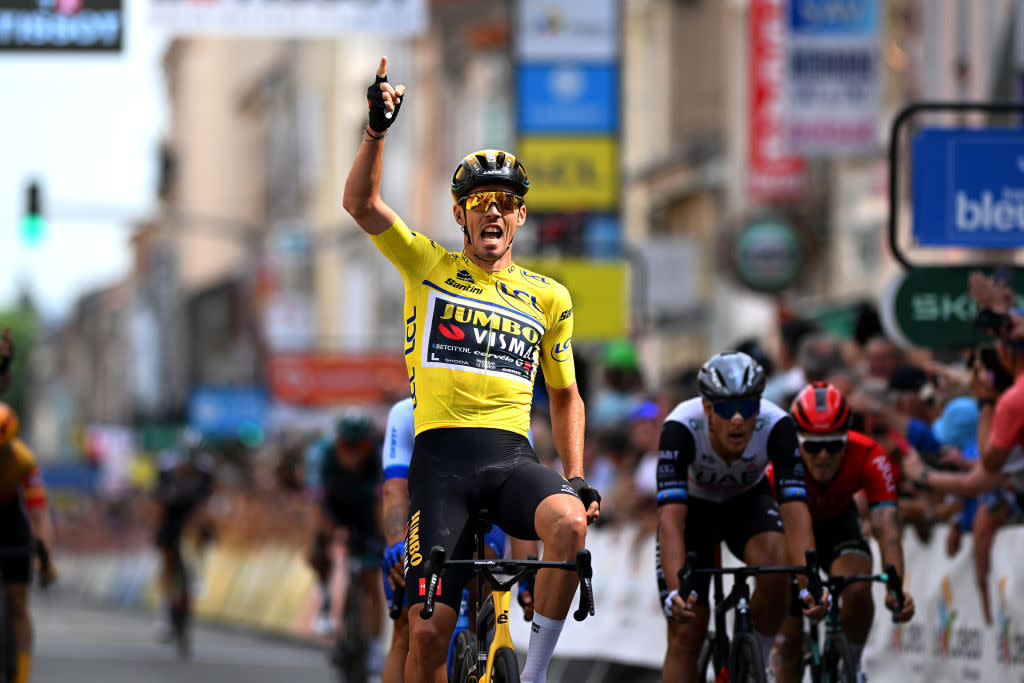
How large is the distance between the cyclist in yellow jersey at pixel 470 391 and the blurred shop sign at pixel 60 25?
1176 cm

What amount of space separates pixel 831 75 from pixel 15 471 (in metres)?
13.1

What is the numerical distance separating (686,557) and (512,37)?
17.6 metres

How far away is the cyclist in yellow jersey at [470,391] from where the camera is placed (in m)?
7.82

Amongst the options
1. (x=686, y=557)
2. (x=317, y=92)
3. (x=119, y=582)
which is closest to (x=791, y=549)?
(x=686, y=557)

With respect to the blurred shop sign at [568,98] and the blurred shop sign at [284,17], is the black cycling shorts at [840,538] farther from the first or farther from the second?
the blurred shop sign at [568,98]

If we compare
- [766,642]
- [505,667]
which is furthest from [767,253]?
[505,667]

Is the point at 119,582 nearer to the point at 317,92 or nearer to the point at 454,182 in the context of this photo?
the point at 317,92

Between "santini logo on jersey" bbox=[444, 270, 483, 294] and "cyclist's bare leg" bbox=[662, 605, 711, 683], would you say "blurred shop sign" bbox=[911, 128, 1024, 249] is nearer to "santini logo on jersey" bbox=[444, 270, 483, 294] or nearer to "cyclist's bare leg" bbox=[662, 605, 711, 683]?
"cyclist's bare leg" bbox=[662, 605, 711, 683]

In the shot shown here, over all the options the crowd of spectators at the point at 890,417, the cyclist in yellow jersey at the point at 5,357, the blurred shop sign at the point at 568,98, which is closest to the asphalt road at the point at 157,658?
the crowd of spectators at the point at 890,417

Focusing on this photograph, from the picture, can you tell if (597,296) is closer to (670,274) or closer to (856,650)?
(670,274)

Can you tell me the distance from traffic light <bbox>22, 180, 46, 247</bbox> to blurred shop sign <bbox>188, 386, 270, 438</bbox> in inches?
988

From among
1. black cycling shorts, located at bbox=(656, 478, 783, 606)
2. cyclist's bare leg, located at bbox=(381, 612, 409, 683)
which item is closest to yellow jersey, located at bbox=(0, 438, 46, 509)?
cyclist's bare leg, located at bbox=(381, 612, 409, 683)

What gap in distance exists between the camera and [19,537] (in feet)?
40.0

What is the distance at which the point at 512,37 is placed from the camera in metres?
26.4
